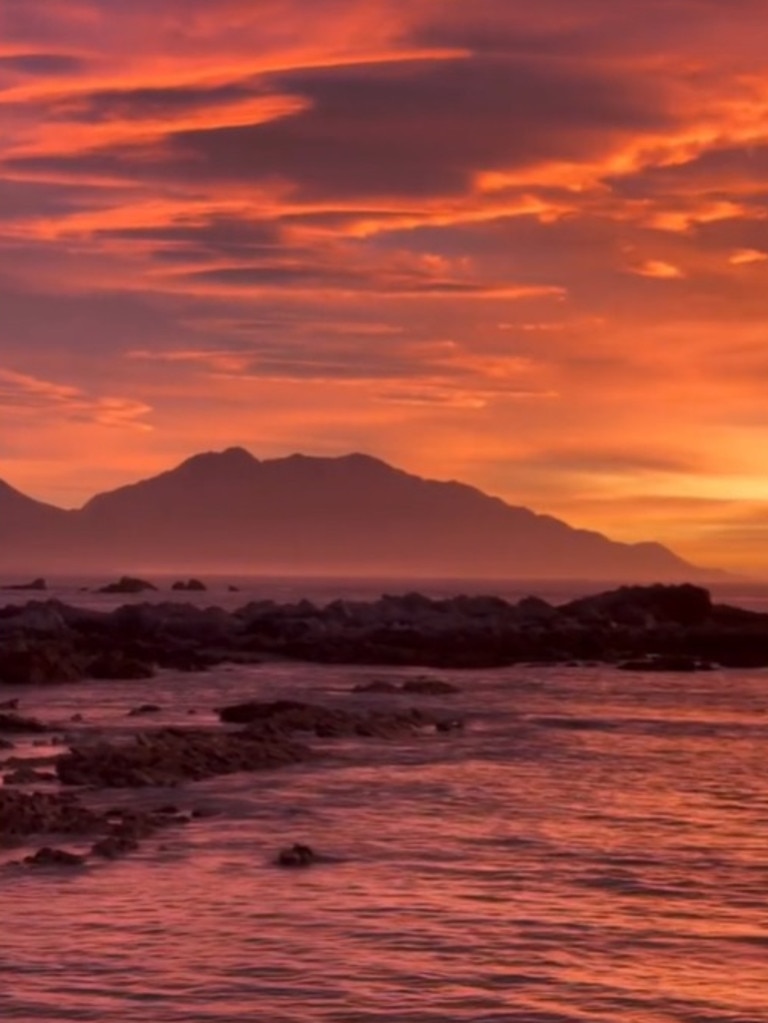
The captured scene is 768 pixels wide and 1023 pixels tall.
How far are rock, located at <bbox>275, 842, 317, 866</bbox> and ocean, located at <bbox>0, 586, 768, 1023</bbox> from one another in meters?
0.30

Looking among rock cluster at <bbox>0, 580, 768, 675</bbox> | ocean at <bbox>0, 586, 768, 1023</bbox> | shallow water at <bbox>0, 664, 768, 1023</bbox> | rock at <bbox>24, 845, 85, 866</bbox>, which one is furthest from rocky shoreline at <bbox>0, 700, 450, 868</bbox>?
rock cluster at <bbox>0, 580, 768, 675</bbox>

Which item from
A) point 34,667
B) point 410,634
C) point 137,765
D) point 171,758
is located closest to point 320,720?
point 171,758

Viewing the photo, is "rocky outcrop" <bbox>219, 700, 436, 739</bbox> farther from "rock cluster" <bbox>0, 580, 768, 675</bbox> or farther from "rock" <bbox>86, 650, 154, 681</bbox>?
"rock cluster" <bbox>0, 580, 768, 675</bbox>

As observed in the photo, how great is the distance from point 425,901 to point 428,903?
0.48ft

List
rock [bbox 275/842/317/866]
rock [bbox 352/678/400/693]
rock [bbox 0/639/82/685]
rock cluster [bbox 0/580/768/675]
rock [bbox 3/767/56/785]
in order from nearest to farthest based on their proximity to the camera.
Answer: rock [bbox 275/842/317/866] < rock [bbox 3/767/56/785] < rock [bbox 352/678/400/693] < rock [bbox 0/639/82/685] < rock cluster [bbox 0/580/768/675]

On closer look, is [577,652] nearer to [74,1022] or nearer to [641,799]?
[641,799]

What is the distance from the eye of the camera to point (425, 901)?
78.4ft

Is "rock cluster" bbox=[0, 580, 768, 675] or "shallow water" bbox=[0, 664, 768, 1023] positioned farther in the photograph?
"rock cluster" bbox=[0, 580, 768, 675]

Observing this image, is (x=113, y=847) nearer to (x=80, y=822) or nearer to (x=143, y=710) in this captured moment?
(x=80, y=822)

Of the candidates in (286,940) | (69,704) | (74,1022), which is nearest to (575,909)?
(286,940)

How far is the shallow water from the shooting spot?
19.1m

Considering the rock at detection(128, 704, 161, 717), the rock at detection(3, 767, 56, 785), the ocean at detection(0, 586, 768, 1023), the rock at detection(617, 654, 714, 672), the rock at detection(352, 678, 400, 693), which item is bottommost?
the ocean at detection(0, 586, 768, 1023)

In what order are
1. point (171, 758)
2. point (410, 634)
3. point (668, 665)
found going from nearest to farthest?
point (171, 758)
point (668, 665)
point (410, 634)

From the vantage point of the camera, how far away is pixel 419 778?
1426 inches
